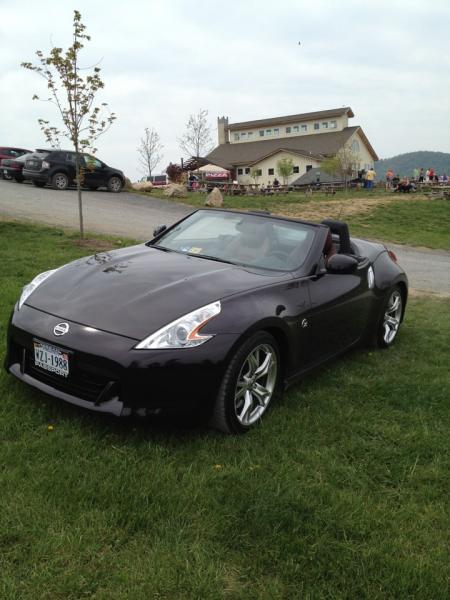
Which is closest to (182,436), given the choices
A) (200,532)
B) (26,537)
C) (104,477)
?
(104,477)

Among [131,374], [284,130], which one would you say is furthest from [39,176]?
[284,130]

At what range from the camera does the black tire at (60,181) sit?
67.9 ft

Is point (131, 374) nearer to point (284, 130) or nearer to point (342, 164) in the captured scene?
point (342, 164)

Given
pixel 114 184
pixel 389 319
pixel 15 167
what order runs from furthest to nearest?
pixel 114 184
pixel 15 167
pixel 389 319

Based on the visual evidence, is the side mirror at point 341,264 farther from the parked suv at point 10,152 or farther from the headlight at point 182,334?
the parked suv at point 10,152

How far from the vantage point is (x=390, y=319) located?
5.66 meters

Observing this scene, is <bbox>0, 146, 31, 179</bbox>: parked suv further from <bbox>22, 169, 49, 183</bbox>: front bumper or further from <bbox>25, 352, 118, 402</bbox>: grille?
<bbox>25, 352, 118, 402</bbox>: grille

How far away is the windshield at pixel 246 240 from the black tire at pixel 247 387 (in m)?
0.83

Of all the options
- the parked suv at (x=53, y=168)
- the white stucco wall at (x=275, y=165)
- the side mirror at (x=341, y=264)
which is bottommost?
the side mirror at (x=341, y=264)

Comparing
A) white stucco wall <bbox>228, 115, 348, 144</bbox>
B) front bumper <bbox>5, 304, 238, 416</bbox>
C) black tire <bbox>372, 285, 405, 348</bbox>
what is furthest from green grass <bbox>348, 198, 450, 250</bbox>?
white stucco wall <bbox>228, 115, 348, 144</bbox>

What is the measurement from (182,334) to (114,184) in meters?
21.0

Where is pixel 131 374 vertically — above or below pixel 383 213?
below

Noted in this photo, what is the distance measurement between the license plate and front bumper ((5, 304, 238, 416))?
0.03 meters

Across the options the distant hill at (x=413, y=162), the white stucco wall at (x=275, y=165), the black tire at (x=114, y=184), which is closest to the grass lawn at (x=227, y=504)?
the black tire at (x=114, y=184)
